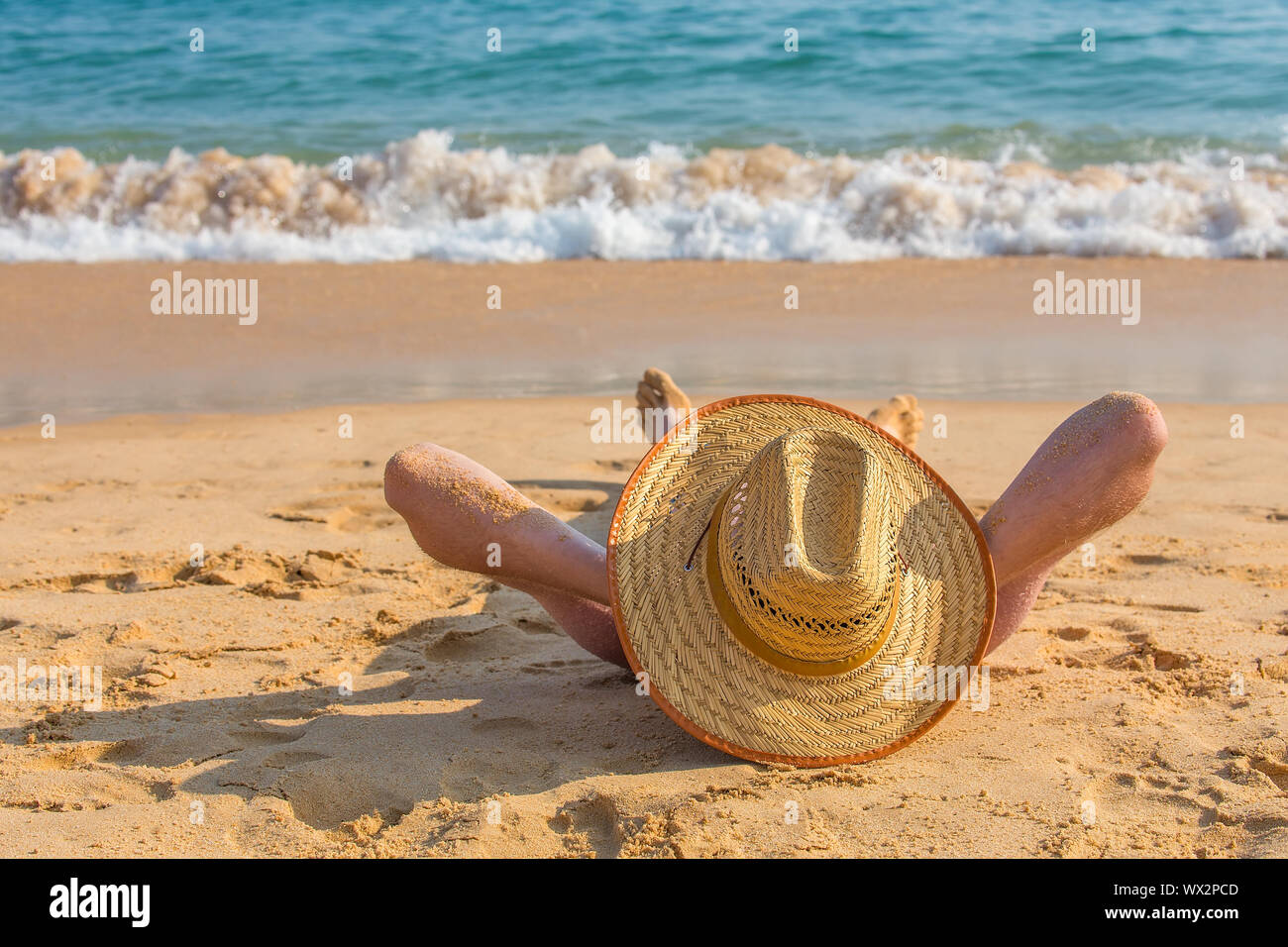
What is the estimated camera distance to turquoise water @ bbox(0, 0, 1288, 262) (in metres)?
9.37

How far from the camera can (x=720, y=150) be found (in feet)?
35.6

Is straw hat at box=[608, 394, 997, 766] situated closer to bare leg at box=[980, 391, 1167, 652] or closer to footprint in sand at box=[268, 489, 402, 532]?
bare leg at box=[980, 391, 1167, 652]

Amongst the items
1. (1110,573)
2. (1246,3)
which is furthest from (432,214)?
(1246,3)

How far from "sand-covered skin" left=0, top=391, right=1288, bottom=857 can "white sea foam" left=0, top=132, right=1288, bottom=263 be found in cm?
490

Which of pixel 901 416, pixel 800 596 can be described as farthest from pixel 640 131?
pixel 800 596

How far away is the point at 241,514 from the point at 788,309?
4210 millimetres

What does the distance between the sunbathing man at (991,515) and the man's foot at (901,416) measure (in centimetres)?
148

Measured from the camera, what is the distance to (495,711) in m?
2.83

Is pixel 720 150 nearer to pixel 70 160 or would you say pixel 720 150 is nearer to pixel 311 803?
pixel 70 160

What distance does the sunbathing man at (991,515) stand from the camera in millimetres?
2539

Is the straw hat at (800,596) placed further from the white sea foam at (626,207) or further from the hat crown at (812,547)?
the white sea foam at (626,207)

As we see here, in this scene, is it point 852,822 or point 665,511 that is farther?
point 665,511

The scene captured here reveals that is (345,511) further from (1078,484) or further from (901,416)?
(1078,484)

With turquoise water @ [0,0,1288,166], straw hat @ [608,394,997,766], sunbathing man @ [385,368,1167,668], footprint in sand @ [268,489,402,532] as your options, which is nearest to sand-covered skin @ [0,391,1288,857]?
footprint in sand @ [268,489,402,532]
